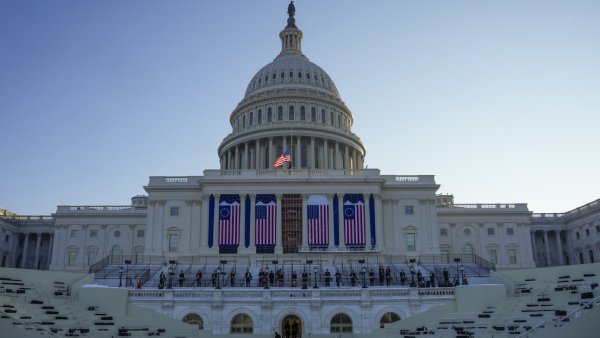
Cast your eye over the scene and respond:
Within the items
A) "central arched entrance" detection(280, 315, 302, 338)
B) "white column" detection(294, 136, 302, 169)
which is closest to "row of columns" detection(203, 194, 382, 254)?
"white column" detection(294, 136, 302, 169)

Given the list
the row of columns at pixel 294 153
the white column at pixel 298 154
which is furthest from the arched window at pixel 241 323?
the white column at pixel 298 154

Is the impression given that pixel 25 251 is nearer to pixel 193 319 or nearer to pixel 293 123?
pixel 293 123

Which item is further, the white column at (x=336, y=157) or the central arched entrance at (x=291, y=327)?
the white column at (x=336, y=157)

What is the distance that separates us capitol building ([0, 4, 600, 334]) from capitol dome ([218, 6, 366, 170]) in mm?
226

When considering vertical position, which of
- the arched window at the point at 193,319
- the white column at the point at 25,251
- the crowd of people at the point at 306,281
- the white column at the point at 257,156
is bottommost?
the arched window at the point at 193,319

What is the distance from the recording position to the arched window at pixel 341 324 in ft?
163

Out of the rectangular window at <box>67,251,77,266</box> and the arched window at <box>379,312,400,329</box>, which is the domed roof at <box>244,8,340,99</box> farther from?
the arched window at <box>379,312,400,329</box>

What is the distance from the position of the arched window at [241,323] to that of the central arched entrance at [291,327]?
104 inches

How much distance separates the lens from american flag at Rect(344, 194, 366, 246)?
74250 millimetres

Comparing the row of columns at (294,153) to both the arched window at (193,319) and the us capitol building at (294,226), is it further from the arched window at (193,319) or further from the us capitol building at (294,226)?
the arched window at (193,319)

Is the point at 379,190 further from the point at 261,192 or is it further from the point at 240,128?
the point at 240,128

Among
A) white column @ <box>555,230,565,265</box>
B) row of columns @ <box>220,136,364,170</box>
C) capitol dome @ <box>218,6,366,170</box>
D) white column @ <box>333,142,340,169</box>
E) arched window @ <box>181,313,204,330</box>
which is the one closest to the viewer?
arched window @ <box>181,313,204,330</box>

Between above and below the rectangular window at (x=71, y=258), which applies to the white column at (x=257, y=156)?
above

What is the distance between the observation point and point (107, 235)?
9369 cm
